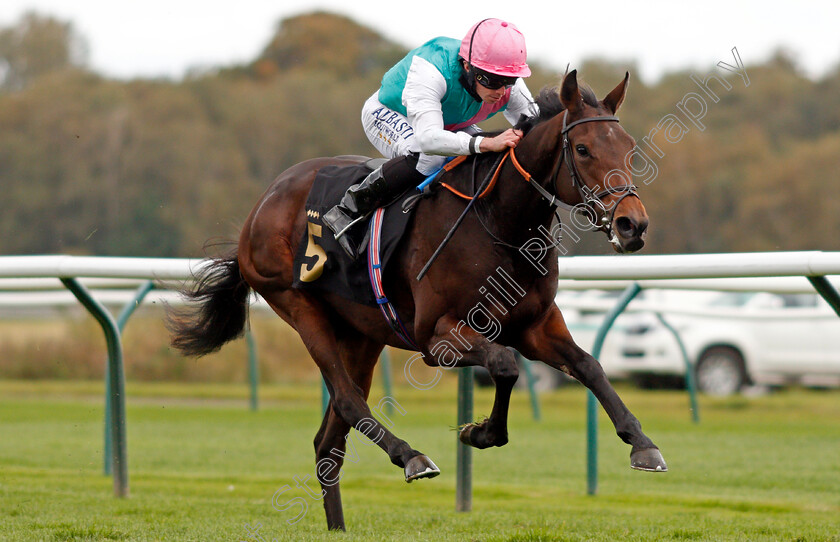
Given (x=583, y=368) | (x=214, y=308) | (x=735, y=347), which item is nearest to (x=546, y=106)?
(x=583, y=368)

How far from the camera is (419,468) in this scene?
13.2 ft

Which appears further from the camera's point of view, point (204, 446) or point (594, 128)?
point (204, 446)

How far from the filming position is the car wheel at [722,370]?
41.9 feet

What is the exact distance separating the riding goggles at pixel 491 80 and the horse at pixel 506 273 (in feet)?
0.56

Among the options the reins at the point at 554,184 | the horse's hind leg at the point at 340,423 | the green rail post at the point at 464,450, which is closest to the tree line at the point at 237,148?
the green rail post at the point at 464,450

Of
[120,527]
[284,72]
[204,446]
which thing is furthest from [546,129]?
[284,72]

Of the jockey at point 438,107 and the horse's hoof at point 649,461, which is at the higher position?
the jockey at point 438,107

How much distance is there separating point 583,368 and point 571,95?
1080 millimetres

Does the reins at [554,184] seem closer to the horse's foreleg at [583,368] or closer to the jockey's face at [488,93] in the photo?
the jockey's face at [488,93]

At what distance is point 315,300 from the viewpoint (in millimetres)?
5004

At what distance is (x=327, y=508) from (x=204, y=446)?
12.0ft

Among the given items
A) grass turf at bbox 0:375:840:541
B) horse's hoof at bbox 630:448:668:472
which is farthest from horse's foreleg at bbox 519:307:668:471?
grass turf at bbox 0:375:840:541

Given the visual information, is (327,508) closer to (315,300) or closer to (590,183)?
(315,300)

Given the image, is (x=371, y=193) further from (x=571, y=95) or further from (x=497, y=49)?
(x=571, y=95)
